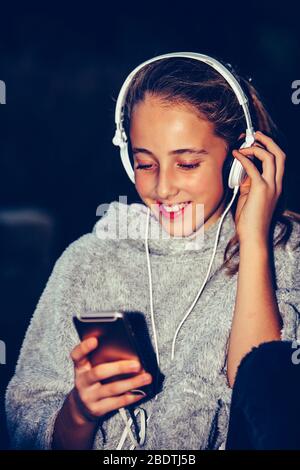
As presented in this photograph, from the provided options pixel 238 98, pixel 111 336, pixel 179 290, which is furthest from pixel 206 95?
pixel 111 336

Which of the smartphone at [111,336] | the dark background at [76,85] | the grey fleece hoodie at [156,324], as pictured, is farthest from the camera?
the dark background at [76,85]

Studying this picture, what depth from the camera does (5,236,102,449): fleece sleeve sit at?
1161 millimetres

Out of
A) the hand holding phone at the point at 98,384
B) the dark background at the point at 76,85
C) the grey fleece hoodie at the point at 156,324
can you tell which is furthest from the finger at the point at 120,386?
the dark background at the point at 76,85

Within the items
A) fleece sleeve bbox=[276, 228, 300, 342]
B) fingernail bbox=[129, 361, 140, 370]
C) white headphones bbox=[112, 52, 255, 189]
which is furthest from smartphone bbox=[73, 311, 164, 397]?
white headphones bbox=[112, 52, 255, 189]

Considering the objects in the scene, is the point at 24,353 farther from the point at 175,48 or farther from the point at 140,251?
the point at 175,48

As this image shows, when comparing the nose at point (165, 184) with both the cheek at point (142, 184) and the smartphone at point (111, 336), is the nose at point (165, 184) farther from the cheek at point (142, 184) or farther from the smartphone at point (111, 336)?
the smartphone at point (111, 336)

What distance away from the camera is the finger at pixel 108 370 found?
38.9 inches

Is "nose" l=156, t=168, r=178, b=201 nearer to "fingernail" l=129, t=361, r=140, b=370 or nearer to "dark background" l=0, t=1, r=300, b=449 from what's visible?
"fingernail" l=129, t=361, r=140, b=370

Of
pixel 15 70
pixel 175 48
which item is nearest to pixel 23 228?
pixel 15 70

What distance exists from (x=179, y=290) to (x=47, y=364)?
0.36 m

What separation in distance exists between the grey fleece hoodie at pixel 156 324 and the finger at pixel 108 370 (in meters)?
0.15

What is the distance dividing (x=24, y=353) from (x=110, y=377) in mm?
339

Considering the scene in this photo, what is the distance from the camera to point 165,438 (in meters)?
1.06

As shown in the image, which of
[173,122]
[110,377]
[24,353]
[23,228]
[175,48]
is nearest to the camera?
[110,377]
